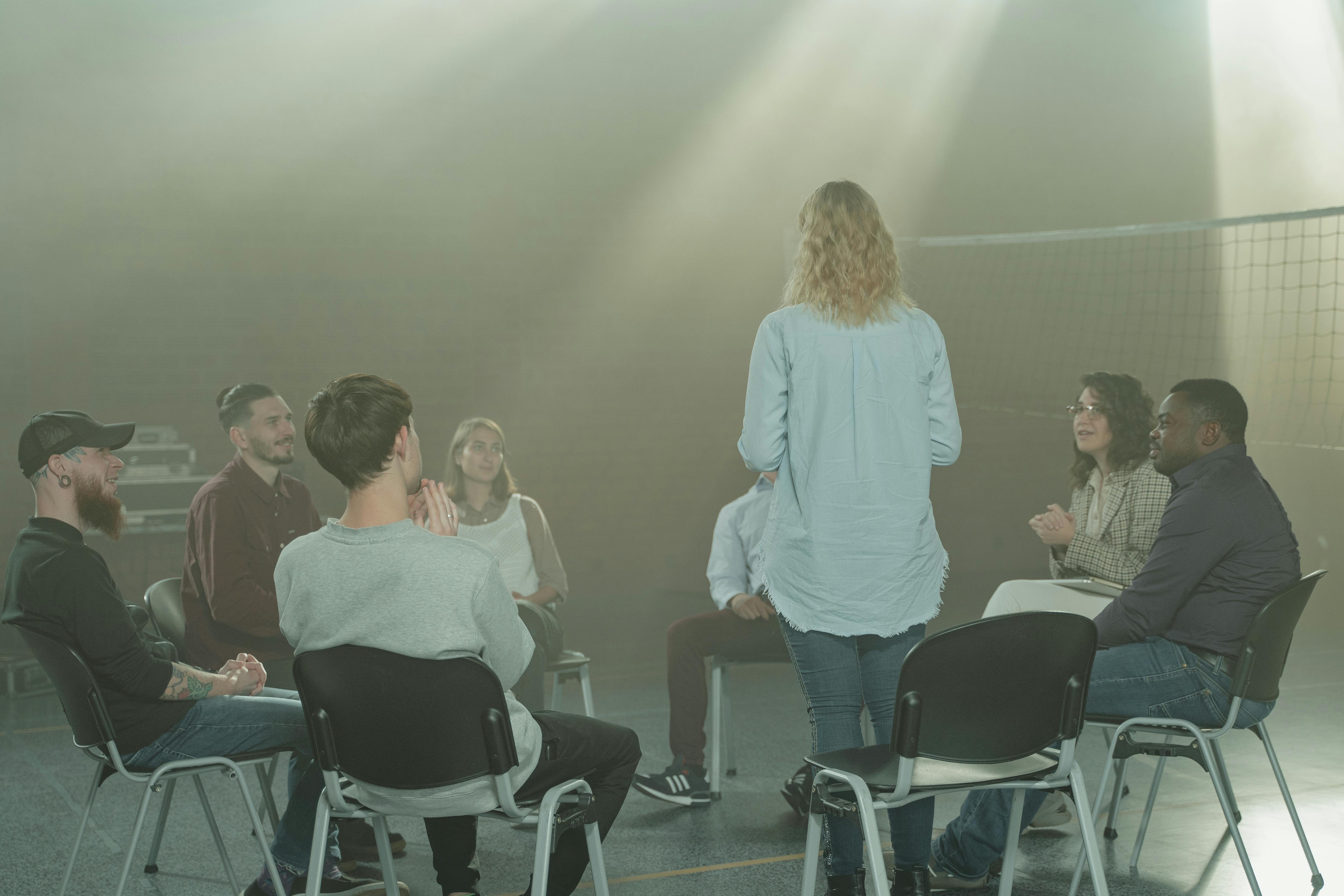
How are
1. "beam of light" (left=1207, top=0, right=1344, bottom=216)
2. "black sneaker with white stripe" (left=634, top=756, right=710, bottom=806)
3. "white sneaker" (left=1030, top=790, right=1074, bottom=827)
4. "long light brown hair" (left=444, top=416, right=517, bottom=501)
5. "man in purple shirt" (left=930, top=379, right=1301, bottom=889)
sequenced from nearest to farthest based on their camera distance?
"man in purple shirt" (left=930, top=379, right=1301, bottom=889) → "white sneaker" (left=1030, top=790, right=1074, bottom=827) → "black sneaker with white stripe" (left=634, top=756, right=710, bottom=806) → "long light brown hair" (left=444, top=416, right=517, bottom=501) → "beam of light" (left=1207, top=0, right=1344, bottom=216)

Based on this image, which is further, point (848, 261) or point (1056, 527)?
point (1056, 527)

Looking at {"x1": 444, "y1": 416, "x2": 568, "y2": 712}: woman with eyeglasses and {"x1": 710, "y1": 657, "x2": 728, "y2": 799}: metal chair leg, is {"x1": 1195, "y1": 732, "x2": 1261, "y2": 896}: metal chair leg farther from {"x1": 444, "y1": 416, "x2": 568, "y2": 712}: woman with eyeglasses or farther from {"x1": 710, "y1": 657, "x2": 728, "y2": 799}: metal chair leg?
{"x1": 444, "y1": 416, "x2": 568, "y2": 712}: woman with eyeglasses

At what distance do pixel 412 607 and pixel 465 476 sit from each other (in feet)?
6.62

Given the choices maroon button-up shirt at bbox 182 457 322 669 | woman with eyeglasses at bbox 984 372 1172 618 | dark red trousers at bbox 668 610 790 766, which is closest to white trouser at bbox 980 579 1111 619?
woman with eyeglasses at bbox 984 372 1172 618

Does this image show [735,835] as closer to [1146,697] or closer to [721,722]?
[721,722]

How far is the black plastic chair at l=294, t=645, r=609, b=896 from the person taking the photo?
1.68m

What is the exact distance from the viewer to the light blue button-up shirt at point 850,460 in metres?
1.97

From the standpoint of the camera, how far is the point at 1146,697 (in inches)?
92.4

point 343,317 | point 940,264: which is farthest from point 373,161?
point 940,264

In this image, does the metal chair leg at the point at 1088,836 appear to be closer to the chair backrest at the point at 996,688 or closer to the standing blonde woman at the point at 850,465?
the chair backrest at the point at 996,688

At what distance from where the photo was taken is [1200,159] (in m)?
8.82

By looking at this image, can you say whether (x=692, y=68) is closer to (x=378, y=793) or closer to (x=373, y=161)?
(x=373, y=161)

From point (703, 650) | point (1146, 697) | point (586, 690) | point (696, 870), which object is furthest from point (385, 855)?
point (1146, 697)

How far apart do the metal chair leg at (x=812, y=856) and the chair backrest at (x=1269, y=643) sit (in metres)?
1.03
